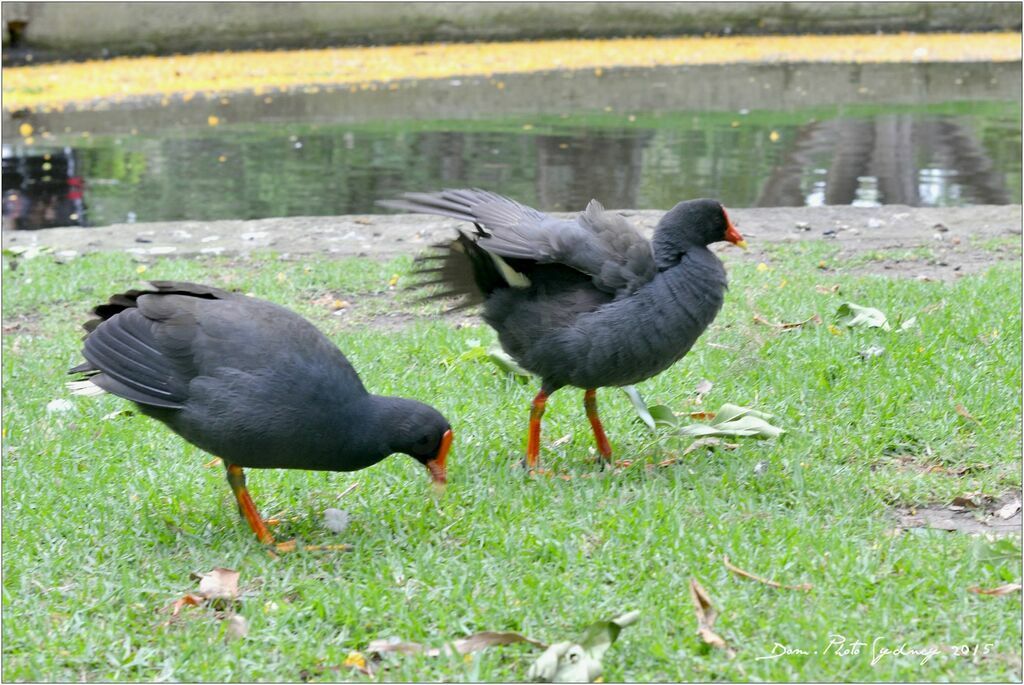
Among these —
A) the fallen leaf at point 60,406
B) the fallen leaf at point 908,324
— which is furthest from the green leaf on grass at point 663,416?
the fallen leaf at point 60,406

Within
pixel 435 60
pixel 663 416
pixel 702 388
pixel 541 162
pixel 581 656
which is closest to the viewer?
pixel 581 656

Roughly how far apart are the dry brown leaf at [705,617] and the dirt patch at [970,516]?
3.15 ft

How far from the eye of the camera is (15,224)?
402 inches

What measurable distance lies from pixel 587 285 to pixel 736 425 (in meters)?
0.84

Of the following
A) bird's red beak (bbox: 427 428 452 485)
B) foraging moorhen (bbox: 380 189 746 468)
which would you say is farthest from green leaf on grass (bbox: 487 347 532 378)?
bird's red beak (bbox: 427 428 452 485)

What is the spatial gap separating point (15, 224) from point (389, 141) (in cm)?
477

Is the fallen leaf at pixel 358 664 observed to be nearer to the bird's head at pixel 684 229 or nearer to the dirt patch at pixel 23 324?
the bird's head at pixel 684 229

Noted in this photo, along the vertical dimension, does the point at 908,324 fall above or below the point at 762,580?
above

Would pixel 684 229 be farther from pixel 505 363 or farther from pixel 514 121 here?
pixel 514 121

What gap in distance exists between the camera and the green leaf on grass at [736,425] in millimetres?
4672

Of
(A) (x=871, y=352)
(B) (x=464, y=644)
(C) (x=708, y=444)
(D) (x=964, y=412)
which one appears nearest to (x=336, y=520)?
(B) (x=464, y=644)

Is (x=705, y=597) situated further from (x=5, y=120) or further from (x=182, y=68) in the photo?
(x=182, y=68)

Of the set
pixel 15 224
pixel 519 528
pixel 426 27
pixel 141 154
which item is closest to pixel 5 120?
pixel 141 154

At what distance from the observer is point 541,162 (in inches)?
479
